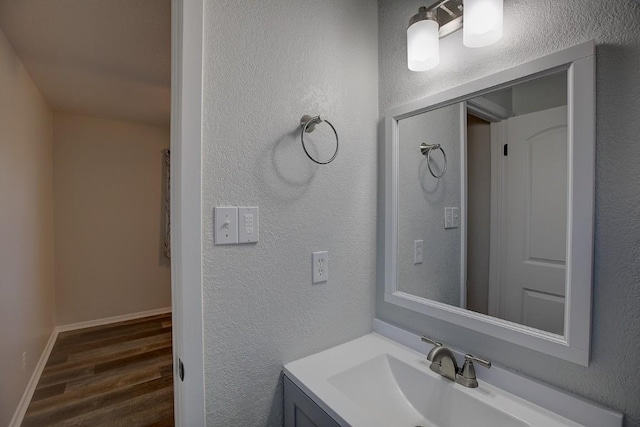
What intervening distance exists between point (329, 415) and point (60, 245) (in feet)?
12.5

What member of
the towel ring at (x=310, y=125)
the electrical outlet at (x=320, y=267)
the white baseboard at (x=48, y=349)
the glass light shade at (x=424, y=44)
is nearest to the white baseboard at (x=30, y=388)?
the white baseboard at (x=48, y=349)

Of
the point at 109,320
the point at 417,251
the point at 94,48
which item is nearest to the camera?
the point at 417,251

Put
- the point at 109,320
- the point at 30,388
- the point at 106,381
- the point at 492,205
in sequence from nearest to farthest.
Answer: the point at 492,205, the point at 30,388, the point at 106,381, the point at 109,320

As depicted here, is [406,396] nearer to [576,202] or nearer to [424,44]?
→ [576,202]

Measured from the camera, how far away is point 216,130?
90 centimetres

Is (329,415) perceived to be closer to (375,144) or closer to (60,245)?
(375,144)

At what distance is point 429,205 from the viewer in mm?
1207

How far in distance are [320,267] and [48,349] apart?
10.7 ft

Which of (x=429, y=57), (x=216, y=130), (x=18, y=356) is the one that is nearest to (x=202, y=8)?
(x=216, y=130)

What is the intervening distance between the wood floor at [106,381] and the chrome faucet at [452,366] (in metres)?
1.85

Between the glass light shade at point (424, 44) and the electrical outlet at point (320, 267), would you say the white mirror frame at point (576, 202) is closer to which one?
the glass light shade at point (424, 44)

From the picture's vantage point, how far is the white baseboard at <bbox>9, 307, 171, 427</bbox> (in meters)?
1.91

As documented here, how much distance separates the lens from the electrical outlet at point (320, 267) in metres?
1.12

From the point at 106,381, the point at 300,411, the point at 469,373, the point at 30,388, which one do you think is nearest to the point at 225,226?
the point at 300,411
